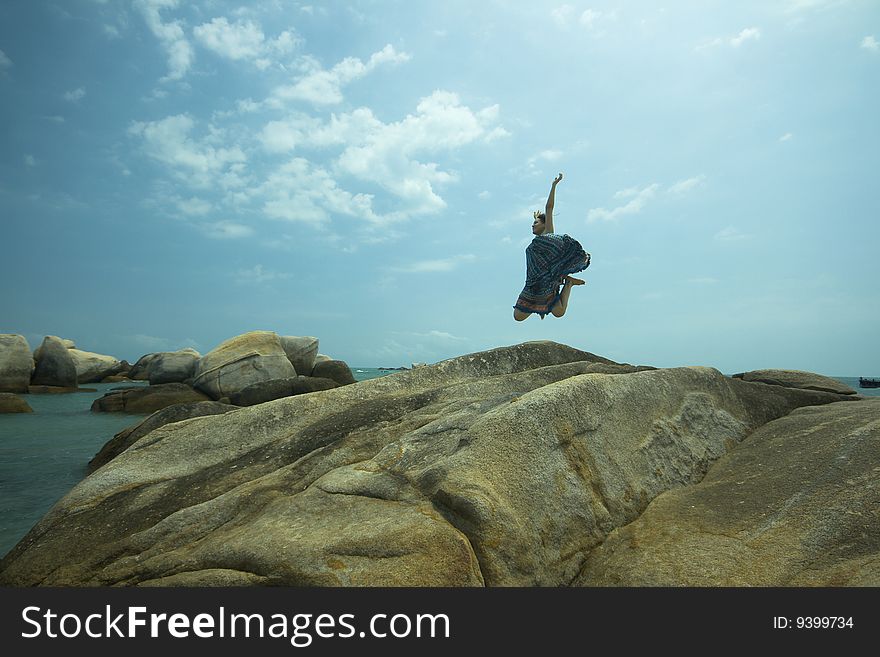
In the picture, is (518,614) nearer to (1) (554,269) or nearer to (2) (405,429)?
(2) (405,429)

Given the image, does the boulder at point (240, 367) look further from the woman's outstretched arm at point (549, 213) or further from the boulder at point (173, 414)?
the woman's outstretched arm at point (549, 213)

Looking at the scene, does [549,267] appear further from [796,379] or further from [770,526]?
[770,526]

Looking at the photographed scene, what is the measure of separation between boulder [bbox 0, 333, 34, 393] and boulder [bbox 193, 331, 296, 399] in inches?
397

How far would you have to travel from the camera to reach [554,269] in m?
8.78

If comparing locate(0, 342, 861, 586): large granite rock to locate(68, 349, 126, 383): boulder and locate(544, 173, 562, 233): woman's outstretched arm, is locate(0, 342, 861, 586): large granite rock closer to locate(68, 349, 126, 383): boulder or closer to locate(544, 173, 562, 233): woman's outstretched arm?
locate(544, 173, 562, 233): woman's outstretched arm

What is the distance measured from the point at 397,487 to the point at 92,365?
124 feet

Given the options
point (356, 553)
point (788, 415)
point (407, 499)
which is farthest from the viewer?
point (788, 415)

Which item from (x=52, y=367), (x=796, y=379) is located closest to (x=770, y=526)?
(x=796, y=379)

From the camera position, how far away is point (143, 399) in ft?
57.4

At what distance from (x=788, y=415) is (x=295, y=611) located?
16.5 feet

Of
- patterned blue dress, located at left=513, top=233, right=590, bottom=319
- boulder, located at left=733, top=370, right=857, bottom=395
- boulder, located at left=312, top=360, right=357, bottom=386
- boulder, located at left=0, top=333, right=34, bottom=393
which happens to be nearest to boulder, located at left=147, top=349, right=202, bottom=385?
boulder, located at left=0, top=333, right=34, bottom=393

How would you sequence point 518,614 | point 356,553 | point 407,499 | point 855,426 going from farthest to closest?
point 855,426 → point 407,499 → point 356,553 → point 518,614

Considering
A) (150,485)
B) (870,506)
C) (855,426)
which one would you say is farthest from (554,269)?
(150,485)

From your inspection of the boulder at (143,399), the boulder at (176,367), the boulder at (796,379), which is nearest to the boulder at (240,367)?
the boulder at (143,399)
